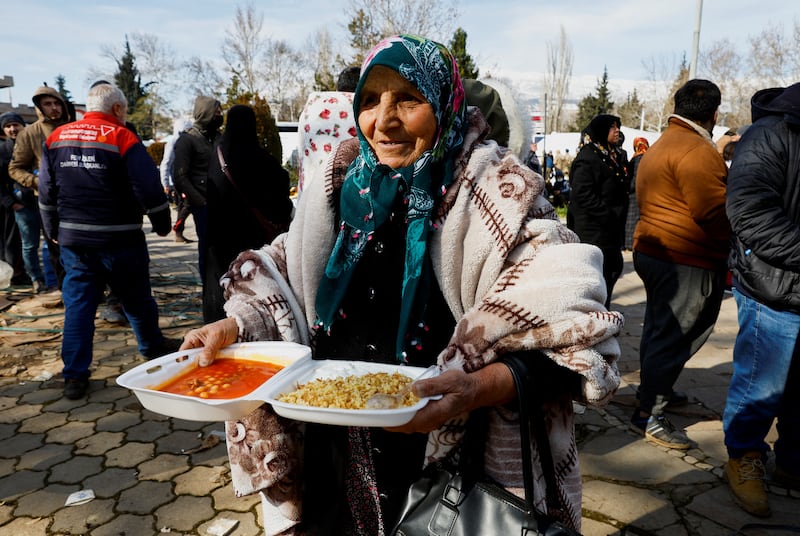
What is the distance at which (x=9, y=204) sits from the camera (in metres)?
6.92

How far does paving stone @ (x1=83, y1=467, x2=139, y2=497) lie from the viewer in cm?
311

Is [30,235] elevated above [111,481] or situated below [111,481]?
above

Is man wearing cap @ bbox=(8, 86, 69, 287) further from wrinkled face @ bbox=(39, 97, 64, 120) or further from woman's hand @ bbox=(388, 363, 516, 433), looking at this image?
woman's hand @ bbox=(388, 363, 516, 433)

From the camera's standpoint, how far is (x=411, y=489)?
4.29 feet

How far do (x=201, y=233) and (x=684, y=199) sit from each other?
14.9 feet

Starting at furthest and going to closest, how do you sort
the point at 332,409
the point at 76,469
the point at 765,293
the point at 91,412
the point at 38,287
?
the point at 38,287 → the point at 91,412 → the point at 76,469 → the point at 765,293 → the point at 332,409

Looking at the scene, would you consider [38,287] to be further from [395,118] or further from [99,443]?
[395,118]

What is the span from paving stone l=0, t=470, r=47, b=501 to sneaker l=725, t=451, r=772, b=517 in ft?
13.3

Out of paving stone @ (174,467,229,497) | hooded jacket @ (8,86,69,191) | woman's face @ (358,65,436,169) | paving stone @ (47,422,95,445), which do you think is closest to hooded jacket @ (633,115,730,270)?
woman's face @ (358,65,436,169)

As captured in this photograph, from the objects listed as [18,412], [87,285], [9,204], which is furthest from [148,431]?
[9,204]

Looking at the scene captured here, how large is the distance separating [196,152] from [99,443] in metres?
3.22

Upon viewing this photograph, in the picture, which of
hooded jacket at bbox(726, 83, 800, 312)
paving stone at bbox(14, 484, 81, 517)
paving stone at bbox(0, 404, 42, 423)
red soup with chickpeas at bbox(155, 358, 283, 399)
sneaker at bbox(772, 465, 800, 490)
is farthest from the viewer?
paving stone at bbox(0, 404, 42, 423)

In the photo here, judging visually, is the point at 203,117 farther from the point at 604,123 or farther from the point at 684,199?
the point at 684,199

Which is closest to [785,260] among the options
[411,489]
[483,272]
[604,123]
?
[483,272]
